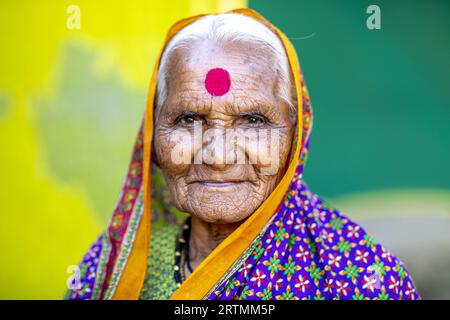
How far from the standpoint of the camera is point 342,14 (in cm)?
404

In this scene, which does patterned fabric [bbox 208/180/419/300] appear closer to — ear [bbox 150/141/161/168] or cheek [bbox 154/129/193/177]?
cheek [bbox 154/129/193/177]

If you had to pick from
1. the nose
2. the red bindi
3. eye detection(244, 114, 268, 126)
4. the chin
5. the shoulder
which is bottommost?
the shoulder

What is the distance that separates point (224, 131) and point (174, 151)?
0.23 meters

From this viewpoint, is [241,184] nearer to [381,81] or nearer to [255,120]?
[255,120]

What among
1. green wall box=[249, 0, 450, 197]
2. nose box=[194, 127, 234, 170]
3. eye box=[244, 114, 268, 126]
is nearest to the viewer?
nose box=[194, 127, 234, 170]

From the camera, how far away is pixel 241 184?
236cm

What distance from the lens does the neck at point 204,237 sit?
258 centimetres

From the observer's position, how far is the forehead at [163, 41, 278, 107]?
7.68ft

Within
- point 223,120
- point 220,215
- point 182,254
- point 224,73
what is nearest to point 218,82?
point 224,73

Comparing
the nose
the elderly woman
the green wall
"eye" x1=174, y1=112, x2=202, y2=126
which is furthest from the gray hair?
the green wall

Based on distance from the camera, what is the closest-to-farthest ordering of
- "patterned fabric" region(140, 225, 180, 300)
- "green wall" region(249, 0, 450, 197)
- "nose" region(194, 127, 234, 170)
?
"nose" region(194, 127, 234, 170), "patterned fabric" region(140, 225, 180, 300), "green wall" region(249, 0, 450, 197)

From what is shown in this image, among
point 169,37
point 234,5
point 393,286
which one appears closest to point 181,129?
point 169,37

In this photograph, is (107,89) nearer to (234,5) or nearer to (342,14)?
(234,5)

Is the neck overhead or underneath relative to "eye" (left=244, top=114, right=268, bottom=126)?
underneath
